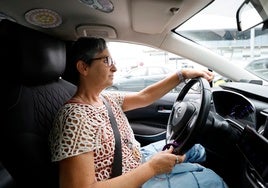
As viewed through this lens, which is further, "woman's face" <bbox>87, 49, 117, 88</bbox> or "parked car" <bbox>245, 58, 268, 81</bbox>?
"parked car" <bbox>245, 58, 268, 81</bbox>

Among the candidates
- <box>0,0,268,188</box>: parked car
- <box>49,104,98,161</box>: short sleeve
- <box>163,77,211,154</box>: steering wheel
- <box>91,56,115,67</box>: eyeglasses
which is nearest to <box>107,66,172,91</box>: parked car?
<box>0,0,268,188</box>: parked car

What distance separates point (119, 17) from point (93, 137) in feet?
2.82

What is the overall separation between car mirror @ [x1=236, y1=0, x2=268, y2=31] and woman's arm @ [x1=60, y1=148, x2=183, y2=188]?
0.82 meters

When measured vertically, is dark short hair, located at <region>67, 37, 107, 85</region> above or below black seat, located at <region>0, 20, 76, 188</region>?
above

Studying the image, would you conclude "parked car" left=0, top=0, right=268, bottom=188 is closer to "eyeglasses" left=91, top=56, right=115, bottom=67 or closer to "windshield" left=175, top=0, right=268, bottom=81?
"windshield" left=175, top=0, right=268, bottom=81

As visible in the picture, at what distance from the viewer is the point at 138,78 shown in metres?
2.61

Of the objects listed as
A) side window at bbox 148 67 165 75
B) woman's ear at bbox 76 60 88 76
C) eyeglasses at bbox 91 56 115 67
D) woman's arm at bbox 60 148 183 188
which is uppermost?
eyeglasses at bbox 91 56 115 67

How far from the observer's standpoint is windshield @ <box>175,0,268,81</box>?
1764mm

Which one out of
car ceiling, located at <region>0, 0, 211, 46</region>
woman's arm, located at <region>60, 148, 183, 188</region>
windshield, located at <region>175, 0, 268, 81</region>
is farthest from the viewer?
windshield, located at <region>175, 0, 268, 81</region>

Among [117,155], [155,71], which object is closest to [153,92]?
[117,155]

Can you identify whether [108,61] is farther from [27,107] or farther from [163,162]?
[163,162]

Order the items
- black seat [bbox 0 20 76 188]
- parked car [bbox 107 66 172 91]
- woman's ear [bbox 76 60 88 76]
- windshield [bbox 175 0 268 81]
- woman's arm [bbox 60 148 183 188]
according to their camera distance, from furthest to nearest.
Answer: parked car [bbox 107 66 172 91] < windshield [bbox 175 0 268 81] < woman's ear [bbox 76 60 88 76] < black seat [bbox 0 20 76 188] < woman's arm [bbox 60 148 183 188]

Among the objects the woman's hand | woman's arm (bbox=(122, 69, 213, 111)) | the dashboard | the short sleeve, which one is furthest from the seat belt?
the dashboard

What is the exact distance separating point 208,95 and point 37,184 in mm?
784
